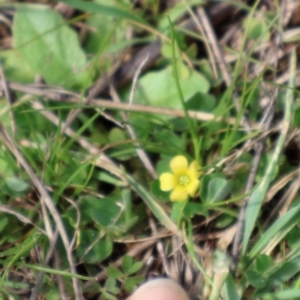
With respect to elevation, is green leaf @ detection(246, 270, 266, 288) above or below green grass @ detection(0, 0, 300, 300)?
below

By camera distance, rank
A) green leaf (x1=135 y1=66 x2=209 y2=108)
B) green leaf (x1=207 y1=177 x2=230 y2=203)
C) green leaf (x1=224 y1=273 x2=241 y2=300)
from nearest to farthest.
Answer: green leaf (x1=224 y1=273 x2=241 y2=300) < green leaf (x1=207 y1=177 x2=230 y2=203) < green leaf (x1=135 y1=66 x2=209 y2=108)

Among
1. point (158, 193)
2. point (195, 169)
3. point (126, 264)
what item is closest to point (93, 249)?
point (126, 264)

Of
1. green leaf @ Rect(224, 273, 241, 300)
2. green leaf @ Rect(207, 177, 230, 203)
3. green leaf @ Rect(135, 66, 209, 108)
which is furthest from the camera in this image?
green leaf @ Rect(135, 66, 209, 108)

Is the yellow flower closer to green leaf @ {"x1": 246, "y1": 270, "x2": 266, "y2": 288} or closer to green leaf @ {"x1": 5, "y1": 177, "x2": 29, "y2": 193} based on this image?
green leaf @ {"x1": 246, "y1": 270, "x2": 266, "y2": 288}

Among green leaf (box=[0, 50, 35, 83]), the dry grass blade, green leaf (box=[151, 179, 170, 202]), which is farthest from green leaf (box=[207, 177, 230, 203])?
green leaf (box=[0, 50, 35, 83])

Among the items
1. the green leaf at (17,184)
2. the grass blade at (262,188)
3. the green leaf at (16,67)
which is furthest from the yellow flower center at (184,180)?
the green leaf at (16,67)
